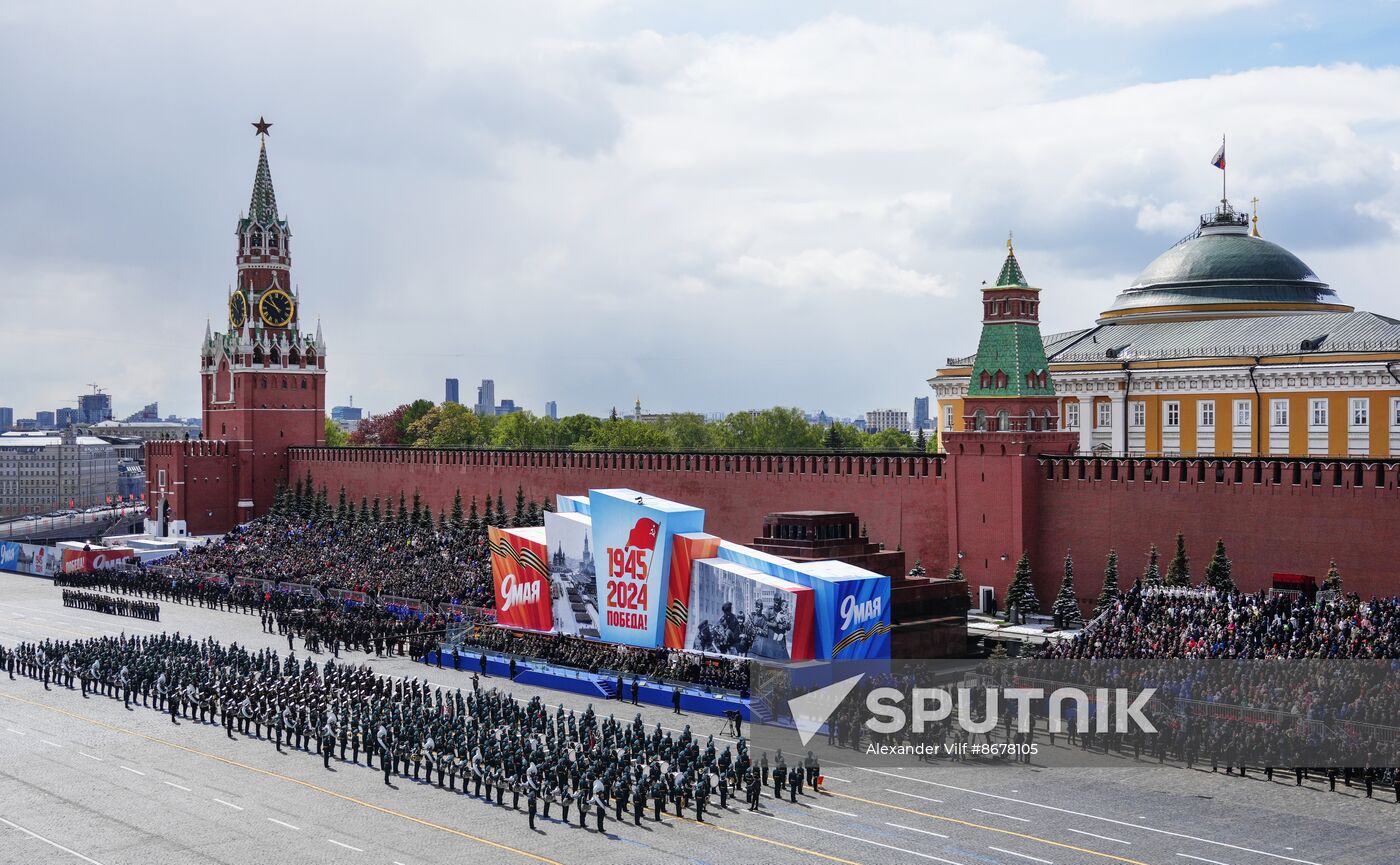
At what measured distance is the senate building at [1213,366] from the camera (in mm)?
44344

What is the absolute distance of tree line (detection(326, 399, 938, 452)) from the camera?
101125 millimetres

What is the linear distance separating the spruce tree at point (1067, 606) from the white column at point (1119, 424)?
1247 centimetres

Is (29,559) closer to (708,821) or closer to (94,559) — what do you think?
(94,559)

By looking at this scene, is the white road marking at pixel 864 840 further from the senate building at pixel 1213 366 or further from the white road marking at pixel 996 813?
the senate building at pixel 1213 366

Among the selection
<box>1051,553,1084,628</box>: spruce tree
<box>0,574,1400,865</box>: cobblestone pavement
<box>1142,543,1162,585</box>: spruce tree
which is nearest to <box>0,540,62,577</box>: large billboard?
<box>0,574,1400,865</box>: cobblestone pavement

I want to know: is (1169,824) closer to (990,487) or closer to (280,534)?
(990,487)

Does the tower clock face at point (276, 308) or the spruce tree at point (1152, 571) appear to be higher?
the tower clock face at point (276, 308)

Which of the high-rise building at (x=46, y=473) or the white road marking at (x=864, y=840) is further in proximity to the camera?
the high-rise building at (x=46, y=473)

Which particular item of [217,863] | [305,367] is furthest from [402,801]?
[305,367]

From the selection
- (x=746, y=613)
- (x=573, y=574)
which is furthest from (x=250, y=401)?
(x=746, y=613)

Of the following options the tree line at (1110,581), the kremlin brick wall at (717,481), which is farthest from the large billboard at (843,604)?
the kremlin brick wall at (717,481)

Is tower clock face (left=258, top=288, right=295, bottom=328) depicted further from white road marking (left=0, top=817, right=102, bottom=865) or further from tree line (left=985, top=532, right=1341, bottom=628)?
white road marking (left=0, top=817, right=102, bottom=865)

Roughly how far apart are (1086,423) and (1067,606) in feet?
47.4

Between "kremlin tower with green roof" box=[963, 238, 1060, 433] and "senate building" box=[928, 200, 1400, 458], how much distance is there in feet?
0.16
